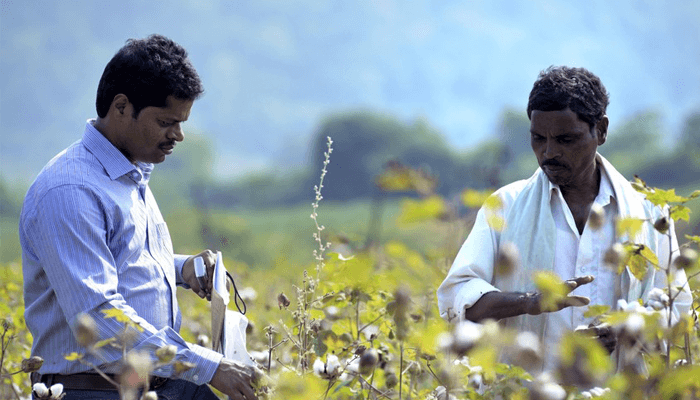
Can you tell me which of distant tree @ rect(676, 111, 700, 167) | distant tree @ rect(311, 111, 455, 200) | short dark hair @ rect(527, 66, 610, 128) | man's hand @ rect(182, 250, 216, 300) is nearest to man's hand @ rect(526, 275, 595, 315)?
short dark hair @ rect(527, 66, 610, 128)

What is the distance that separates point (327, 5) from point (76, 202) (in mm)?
163777

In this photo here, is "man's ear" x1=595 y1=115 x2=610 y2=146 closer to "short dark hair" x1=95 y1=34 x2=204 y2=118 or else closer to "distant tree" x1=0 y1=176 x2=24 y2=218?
"short dark hair" x1=95 y1=34 x2=204 y2=118

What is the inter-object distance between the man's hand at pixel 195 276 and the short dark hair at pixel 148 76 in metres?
0.54

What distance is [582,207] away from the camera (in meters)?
2.87

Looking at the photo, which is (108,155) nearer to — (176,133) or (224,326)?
(176,133)

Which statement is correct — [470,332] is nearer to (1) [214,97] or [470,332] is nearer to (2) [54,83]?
(2) [54,83]

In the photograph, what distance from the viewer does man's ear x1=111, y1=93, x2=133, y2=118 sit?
2676 millimetres

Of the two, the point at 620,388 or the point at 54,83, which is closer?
the point at 620,388

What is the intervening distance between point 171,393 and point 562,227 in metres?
1.23

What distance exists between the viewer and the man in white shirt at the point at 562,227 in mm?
2707

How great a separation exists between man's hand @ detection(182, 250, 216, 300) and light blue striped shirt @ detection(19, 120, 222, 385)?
0.23 meters

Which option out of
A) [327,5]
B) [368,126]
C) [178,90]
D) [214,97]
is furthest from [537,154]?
[327,5]

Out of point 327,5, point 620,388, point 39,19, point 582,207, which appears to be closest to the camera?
point 620,388

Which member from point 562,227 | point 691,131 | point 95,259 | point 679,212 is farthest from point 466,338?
point 691,131
